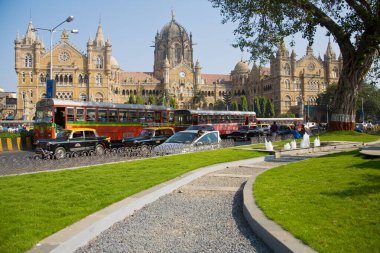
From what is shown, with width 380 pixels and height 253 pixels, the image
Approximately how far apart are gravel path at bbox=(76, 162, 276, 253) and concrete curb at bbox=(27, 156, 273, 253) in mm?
110

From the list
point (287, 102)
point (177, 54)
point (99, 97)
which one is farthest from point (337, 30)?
point (177, 54)

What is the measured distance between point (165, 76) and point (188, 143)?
86.5 meters

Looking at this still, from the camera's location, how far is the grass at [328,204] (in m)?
4.67

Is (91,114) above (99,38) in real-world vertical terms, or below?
below

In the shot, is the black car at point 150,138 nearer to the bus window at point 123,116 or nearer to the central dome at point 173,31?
the bus window at point 123,116

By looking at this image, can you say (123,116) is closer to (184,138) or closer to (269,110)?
(184,138)

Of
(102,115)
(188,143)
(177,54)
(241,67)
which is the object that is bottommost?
(188,143)

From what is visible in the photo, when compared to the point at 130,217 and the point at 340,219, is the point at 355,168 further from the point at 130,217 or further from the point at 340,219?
the point at 130,217

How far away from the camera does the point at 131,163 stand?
13227 mm

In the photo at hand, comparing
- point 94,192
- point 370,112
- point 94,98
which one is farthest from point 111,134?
point 370,112

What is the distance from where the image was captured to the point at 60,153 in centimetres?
1728

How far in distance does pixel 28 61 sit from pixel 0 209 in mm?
78415

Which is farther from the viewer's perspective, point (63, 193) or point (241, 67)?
point (241, 67)

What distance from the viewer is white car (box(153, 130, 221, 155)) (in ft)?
54.6
